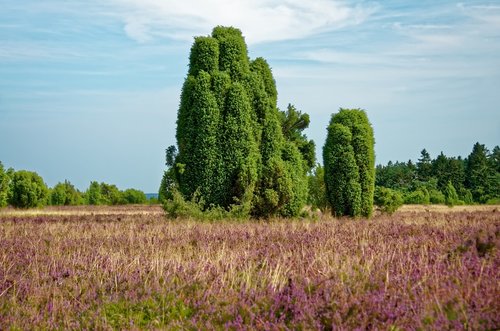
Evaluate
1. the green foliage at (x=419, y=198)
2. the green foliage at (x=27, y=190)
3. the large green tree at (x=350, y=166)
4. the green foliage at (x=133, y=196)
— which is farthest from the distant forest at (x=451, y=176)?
the large green tree at (x=350, y=166)

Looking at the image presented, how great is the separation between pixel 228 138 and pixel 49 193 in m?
36.5

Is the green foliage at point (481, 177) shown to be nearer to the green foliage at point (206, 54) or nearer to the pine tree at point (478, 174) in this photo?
the pine tree at point (478, 174)

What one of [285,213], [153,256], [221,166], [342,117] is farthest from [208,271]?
[342,117]

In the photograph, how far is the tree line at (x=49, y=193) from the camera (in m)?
48.0

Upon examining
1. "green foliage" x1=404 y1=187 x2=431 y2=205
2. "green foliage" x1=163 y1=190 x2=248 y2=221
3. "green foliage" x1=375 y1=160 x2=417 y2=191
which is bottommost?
"green foliage" x1=163 y1=190 x2=248 y2=221

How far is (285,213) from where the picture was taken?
23.6 meters

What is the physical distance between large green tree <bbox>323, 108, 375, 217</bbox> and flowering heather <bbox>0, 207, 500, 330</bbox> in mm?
14819

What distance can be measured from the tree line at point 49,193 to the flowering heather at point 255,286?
38.5 metres

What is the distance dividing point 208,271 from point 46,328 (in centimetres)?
234

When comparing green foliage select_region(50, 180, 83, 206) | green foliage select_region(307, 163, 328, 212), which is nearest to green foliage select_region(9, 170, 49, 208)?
green foliage select_region(50, 180, 83, 206)

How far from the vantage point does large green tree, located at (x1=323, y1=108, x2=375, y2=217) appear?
2641 cm

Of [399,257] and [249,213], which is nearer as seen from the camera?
[399,257]

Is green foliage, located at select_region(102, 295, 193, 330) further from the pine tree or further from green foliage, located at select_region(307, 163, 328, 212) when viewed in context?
the pine tree

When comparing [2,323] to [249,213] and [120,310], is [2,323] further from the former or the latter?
[249,213]
